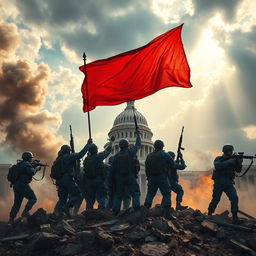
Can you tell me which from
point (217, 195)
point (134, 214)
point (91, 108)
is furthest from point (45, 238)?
point (91, 108)

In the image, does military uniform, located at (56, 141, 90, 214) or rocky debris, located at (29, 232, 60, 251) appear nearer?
rocky debris, located at (29, 232, 60, 251)

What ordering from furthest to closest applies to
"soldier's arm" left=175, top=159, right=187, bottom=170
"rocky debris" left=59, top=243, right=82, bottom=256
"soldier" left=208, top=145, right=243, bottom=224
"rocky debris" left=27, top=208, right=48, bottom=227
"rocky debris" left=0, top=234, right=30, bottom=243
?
"soldier's arm" left=175, top=159, right=187, bottom=170
"soldier" left=208, top=145, right=243, bottom=224
"rocky debris" left=27, top=208, right=48, bottom=227
"rocky debris" left=0, top=234, right=30, bottom=243
"rocky debris" left=59, top=243, right=82, bottom=256

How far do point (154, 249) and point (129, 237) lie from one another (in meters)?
0.91

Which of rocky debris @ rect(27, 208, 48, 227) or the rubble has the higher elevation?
rocky debris @ rect(27, 208, 48, 227)

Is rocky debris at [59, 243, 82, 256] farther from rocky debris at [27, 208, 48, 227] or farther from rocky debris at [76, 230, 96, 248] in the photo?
rocky debris at [27, 208, 48, 227]

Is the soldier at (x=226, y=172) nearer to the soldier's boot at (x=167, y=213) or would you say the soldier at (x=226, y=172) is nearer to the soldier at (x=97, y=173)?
the soldier's boot at (x=167, y=213)

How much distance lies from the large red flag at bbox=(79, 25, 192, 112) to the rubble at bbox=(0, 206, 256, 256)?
17.2 ft

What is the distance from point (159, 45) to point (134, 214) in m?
6.95

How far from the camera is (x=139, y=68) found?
11992mm

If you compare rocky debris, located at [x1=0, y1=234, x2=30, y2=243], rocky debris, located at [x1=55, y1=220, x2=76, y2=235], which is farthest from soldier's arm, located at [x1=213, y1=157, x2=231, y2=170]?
rocky debris, located at [x1=0, y1=234, x2=30, y2=243]

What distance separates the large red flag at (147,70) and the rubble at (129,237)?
5.24m

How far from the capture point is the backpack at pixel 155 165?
901 cm

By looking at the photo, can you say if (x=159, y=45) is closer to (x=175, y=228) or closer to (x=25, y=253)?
(x=175, y=228)

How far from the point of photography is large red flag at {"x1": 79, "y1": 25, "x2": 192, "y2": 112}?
11.8 metres
